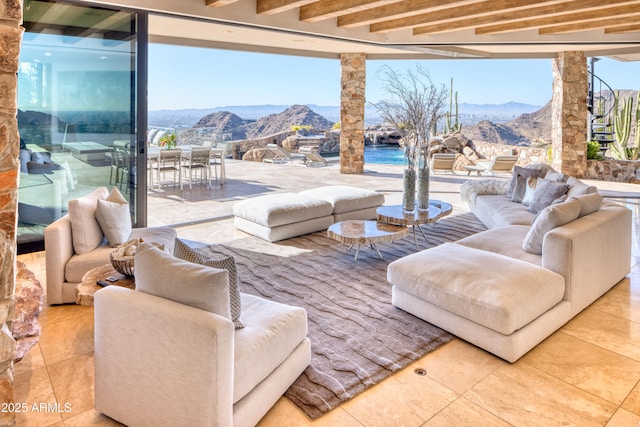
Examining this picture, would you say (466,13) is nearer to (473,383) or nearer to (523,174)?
(523,174)

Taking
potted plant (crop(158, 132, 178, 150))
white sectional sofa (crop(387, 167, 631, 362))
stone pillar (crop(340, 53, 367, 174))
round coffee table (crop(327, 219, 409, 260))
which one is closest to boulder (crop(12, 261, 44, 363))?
white sectional sofa (crop(387, 167, 631, 362))

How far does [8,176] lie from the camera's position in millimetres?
1780

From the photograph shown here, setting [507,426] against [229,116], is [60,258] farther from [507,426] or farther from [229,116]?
[229,116]

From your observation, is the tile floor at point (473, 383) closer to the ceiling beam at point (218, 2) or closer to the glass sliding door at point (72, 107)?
the glass sliding door at point (72, 107)

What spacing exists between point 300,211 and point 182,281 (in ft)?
11.2

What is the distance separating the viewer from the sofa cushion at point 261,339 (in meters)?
2.02

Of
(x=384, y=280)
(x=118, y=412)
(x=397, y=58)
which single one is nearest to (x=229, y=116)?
(x=397, y=58)

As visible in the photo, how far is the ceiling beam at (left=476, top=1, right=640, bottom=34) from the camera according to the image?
18.9 ft

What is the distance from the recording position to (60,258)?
3.38 m

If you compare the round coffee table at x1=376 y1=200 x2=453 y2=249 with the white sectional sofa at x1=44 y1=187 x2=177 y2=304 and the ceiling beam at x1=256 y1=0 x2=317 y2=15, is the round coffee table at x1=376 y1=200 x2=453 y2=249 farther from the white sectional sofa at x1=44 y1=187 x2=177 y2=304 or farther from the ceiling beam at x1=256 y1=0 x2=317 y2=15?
the white sectional sofa at x1=44 y1=187 x2=177 y2=304

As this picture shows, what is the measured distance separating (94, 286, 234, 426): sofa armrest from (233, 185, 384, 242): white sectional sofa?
3110mm

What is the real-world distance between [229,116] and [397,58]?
1732 centimetres

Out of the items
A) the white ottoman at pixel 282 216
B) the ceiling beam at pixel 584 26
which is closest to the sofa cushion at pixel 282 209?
the white ottoman at pixel 282 216

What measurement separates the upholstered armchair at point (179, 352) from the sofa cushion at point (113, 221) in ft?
5.49
